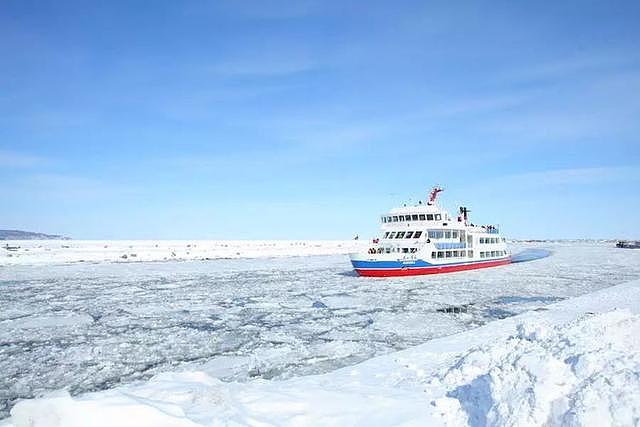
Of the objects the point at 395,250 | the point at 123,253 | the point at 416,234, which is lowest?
the point at 123,253

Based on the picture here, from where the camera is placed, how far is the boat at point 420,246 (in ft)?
111

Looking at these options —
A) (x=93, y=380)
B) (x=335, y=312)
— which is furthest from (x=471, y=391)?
(x=335, y=312)

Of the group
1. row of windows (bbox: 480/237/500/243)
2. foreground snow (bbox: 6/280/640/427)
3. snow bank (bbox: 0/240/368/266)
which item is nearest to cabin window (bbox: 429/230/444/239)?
row of windows (bbox: 480/237/500/243)

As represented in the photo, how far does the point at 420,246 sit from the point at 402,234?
7.46 ft

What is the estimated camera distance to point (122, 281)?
104ft

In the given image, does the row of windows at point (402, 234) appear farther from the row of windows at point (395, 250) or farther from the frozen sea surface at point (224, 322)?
the frozen sea surface at point (224, 322)

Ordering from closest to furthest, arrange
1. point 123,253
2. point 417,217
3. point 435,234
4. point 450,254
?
1. point 435,234
2. point 417,217
3. point 450,254
4. point 123,253

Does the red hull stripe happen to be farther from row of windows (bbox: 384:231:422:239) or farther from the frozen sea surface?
row of windows (bbox: 384:231:422:239)

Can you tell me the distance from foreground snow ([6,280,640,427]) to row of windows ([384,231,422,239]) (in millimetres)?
26747

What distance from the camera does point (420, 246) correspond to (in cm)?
3522

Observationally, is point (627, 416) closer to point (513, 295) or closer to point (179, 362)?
point (179, 362)

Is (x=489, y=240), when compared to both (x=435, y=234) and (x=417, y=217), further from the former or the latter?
(x=417, y=217)

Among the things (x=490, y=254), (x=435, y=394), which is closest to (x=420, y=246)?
(x=490, y=254)

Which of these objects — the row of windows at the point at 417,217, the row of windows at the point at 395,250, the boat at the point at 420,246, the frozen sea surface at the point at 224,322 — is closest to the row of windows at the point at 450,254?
the boat at the point at 420,246
